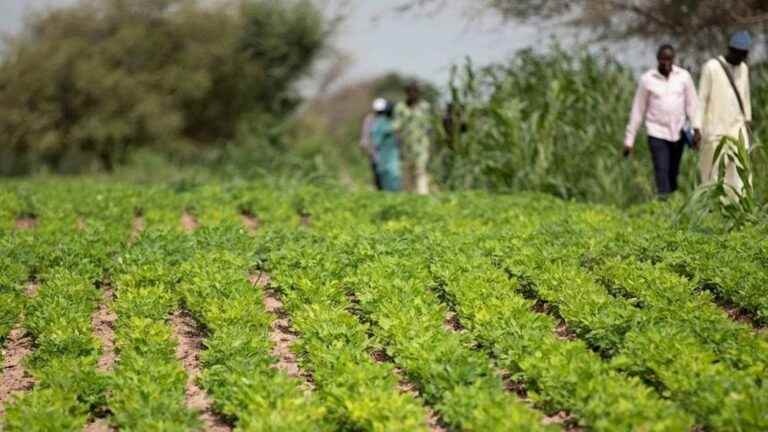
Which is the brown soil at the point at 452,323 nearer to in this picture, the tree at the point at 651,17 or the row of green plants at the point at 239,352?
the row of green plants at the point at 239,352

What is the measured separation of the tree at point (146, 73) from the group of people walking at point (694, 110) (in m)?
19.9

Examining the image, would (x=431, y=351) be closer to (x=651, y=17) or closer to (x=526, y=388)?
(x=526, y=388)

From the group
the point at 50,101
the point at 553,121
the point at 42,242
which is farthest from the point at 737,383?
the point at 50,101

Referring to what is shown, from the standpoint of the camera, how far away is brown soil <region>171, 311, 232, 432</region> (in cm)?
490

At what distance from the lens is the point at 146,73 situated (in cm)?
2889

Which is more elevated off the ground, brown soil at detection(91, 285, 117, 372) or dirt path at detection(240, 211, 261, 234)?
brown soil at detection(91, 285, 117, 372)

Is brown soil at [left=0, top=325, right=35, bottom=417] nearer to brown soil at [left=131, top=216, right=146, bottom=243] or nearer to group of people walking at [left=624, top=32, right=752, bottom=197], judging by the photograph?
brown soil at [left=131, top=216, right=146, bottom=243]

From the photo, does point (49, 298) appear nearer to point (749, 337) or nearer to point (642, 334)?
point (642, 334)

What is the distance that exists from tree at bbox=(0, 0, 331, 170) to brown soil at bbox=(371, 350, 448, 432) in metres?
22.9

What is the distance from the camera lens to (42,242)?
8.52m

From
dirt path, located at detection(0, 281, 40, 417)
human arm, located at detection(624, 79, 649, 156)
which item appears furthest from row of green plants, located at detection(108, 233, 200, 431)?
human arm, located at detection(624, 79, 649, 156)

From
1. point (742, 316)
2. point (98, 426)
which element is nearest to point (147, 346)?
point (98, 426)

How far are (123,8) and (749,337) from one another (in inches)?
1076

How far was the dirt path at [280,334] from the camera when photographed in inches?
218
